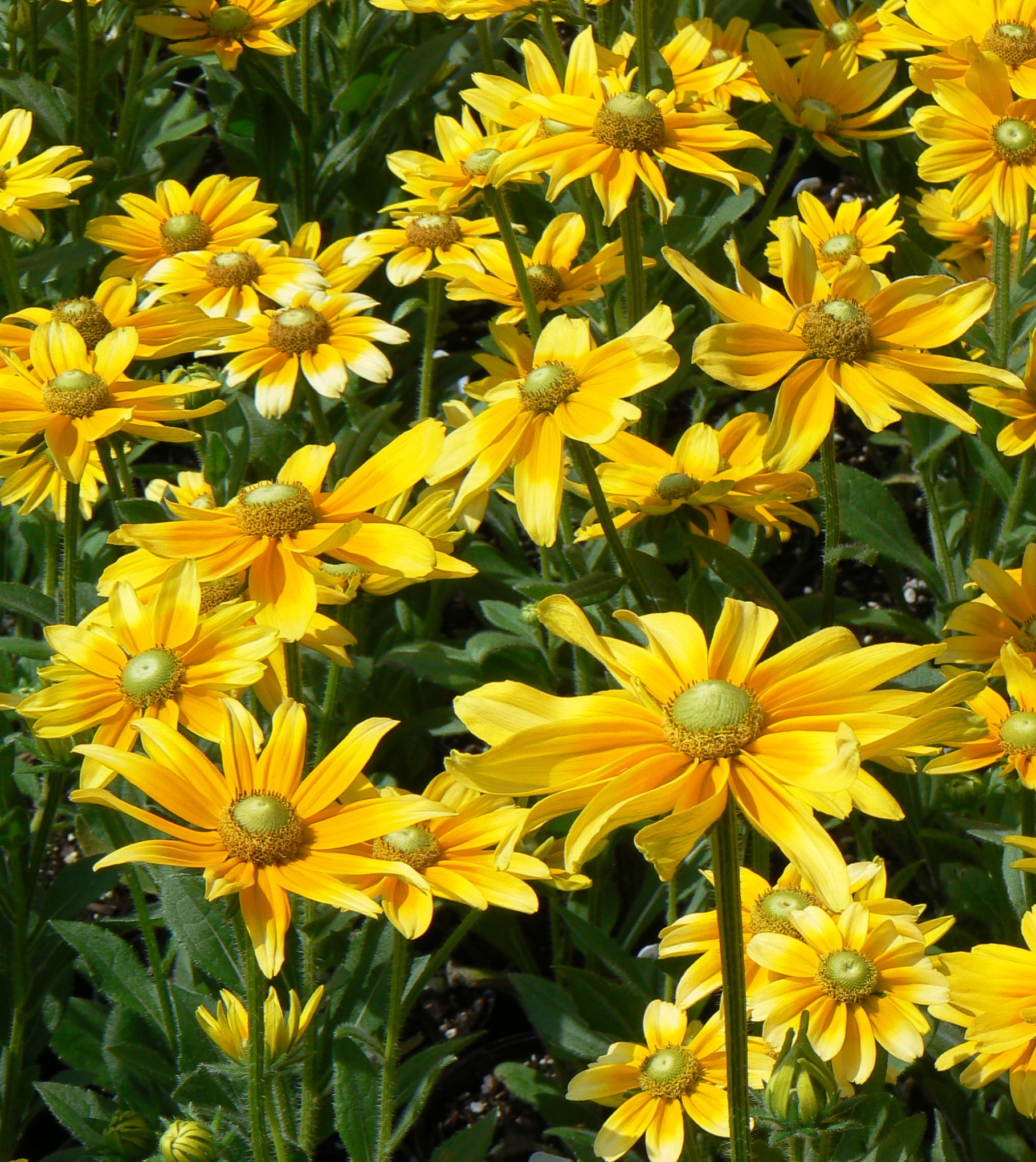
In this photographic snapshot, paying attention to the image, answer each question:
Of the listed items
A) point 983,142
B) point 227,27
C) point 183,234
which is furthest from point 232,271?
point 983,142

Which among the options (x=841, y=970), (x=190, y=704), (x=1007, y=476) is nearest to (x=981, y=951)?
(x=841, y=970)

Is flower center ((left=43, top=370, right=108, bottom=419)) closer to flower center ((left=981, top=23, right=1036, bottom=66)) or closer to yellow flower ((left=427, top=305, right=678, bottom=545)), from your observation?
yellow flower ((left=427, top=305, right=678, bottom=545))

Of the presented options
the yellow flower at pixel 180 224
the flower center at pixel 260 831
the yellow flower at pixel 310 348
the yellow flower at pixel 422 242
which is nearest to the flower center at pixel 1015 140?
the yellow flower at pixel 422 242

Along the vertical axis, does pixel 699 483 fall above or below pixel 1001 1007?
above

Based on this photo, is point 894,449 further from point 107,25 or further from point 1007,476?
point 107,25

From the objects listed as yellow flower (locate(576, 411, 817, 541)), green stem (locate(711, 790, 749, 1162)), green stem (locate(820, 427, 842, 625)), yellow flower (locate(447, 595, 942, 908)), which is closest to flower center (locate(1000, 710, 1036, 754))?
green stem (locate(820, 427, 842, 625))

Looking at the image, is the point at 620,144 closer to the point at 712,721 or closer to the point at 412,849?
the point at 412,849

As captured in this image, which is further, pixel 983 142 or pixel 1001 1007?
pixel 983 142
